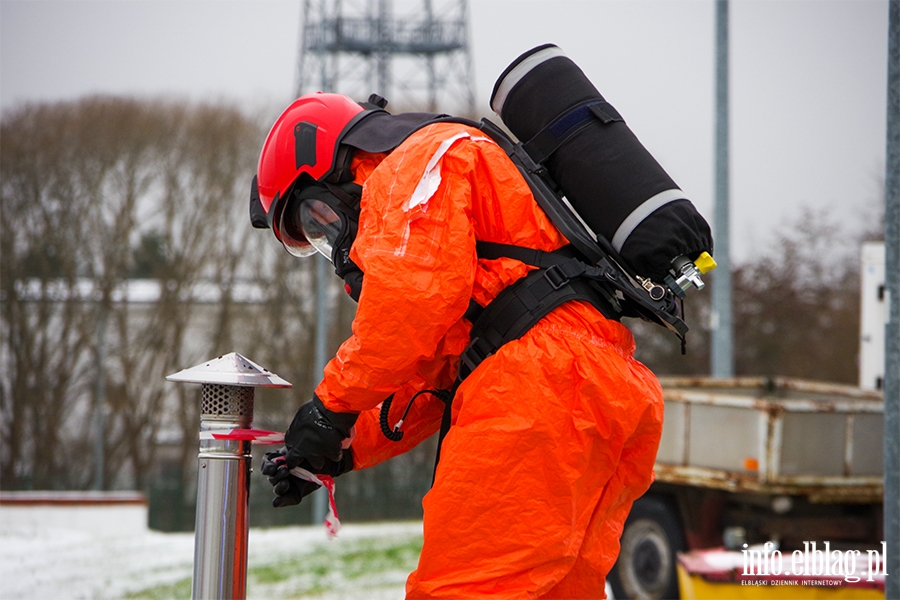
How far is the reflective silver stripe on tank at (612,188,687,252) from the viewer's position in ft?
8.66

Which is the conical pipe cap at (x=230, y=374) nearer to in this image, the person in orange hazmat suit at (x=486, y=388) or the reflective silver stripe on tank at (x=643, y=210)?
the person in orange hazmat suit at (x=486, y=388)

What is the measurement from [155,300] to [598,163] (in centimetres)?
2227

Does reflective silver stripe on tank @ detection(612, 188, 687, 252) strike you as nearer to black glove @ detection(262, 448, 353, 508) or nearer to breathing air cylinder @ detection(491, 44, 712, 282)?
breathing air cylinder @ detection(491, 44, 712, 282)

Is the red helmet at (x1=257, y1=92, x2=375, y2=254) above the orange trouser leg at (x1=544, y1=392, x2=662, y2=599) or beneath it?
above

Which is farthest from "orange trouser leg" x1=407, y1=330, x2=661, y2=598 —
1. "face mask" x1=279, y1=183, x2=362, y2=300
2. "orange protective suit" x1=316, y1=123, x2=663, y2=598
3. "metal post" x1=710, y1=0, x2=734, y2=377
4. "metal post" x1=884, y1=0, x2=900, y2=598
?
"metal post" x1=710, y1=0, x2=734, y2=377

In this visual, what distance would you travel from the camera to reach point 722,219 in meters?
10.6

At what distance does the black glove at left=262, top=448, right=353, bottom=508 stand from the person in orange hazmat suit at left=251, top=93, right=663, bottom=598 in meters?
0.20

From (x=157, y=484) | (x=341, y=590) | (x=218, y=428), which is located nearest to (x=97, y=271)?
(x=157, y=484)

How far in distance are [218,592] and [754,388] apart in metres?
7.02

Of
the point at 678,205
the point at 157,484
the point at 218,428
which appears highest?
the point at 678,205

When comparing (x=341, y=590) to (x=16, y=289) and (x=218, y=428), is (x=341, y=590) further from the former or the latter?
(x=16, y=289)

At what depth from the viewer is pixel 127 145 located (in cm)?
2252

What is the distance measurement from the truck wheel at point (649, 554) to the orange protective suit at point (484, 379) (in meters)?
5.25

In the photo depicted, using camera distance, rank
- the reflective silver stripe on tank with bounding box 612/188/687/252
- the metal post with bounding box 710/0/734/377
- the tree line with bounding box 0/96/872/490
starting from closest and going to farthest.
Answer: the reflective silver stripe on tank with bounding box 612/188/687/252, the metal post with bounding box 710/0/734/377, the tree line with bounding box 0/96/872/490
